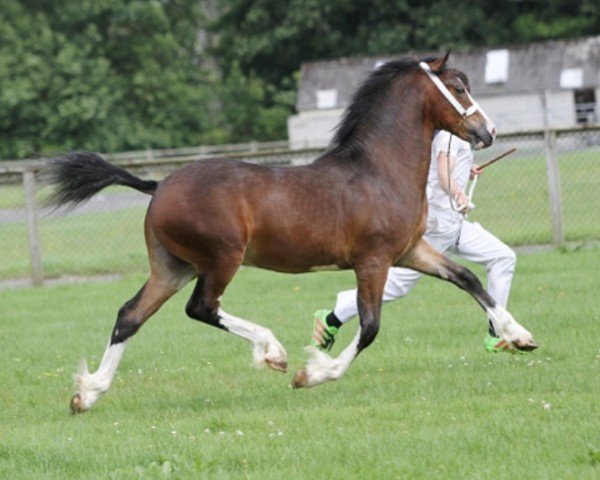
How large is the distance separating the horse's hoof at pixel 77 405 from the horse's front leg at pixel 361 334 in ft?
4.52

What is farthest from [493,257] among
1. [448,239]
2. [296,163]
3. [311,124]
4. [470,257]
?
[311,124]

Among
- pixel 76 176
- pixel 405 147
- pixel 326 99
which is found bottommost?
pixel 326 99

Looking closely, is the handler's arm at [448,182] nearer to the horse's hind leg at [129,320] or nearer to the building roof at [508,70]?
the horse's hind leg at [129,320]

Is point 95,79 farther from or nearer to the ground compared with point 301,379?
nearer to the ground

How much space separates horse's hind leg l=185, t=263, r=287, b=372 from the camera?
818cm

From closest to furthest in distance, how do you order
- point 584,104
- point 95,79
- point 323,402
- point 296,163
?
1. point 323,402
2. point 296,163
3. point 95,79
4. point 584,104

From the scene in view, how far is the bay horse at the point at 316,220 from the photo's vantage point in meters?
8.16

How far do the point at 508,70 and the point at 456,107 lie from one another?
55380mm

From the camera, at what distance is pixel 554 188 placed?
17719 mm

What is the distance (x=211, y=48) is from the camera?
69812mm

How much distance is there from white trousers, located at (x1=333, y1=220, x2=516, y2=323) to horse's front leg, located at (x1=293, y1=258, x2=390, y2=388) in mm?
1372

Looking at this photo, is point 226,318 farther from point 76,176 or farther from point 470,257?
point 470,257

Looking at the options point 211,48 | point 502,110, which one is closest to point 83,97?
point 211,48

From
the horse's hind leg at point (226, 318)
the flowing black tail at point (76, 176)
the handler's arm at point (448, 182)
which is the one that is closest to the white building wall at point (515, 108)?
the handler's arm at point (448, 182)
